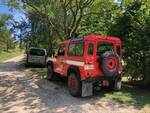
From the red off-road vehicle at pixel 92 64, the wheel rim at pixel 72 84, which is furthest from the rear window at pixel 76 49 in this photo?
the wheel rim at pixel 72 84

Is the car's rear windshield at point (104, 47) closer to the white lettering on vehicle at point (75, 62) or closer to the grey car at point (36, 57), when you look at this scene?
the white lettering on vehicle at point (75, 62)

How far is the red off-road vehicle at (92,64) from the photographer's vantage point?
9.45 metres

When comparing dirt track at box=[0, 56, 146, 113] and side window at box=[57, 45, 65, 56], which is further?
side window at box=[57, 45, 65, 56]

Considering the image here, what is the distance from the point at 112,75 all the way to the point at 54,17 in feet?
35.2

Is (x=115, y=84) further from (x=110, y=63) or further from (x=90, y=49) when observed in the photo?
(x=90, y=49)

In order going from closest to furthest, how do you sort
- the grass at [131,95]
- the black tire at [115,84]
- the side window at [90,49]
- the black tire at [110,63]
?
the grass at [131,95] → the side window at [90,49] → the black tire at [110,63] → the black tire at [115,84]

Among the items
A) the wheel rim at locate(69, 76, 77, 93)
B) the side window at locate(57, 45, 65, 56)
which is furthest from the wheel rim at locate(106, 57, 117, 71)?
the side window at locate(57, 45, 65, 56)

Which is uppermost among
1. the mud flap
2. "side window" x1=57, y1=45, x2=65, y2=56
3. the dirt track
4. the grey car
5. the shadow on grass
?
"side window" x1=57, y1=45, x2=65, y2=56

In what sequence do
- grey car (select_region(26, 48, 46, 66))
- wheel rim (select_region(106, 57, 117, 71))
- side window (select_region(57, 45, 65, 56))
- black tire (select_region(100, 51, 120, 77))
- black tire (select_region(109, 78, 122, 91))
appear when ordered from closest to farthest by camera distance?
black tire (select_region(100, 51, 120, 77))
wheel rim (select_region(106, 57, 117, 71))
black tire (select_region(109, 78, 122, 91))
side window (select_region(57, 45, 65, 56))
grey car (select_region(26, 48, 46, 66))

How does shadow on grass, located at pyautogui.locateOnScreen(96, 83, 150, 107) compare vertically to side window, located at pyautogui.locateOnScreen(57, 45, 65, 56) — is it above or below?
below

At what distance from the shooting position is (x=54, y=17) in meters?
19.6

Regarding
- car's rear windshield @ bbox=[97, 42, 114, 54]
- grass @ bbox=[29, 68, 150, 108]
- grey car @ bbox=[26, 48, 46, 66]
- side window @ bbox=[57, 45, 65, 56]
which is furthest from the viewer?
grey car @ bbox=[26, 48, 46, 66]

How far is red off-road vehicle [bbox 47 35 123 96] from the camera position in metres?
9.45

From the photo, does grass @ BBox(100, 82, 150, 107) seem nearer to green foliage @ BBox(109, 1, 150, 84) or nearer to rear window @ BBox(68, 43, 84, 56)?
→ green foliage @ BBox(109, 1, 150, 84)
